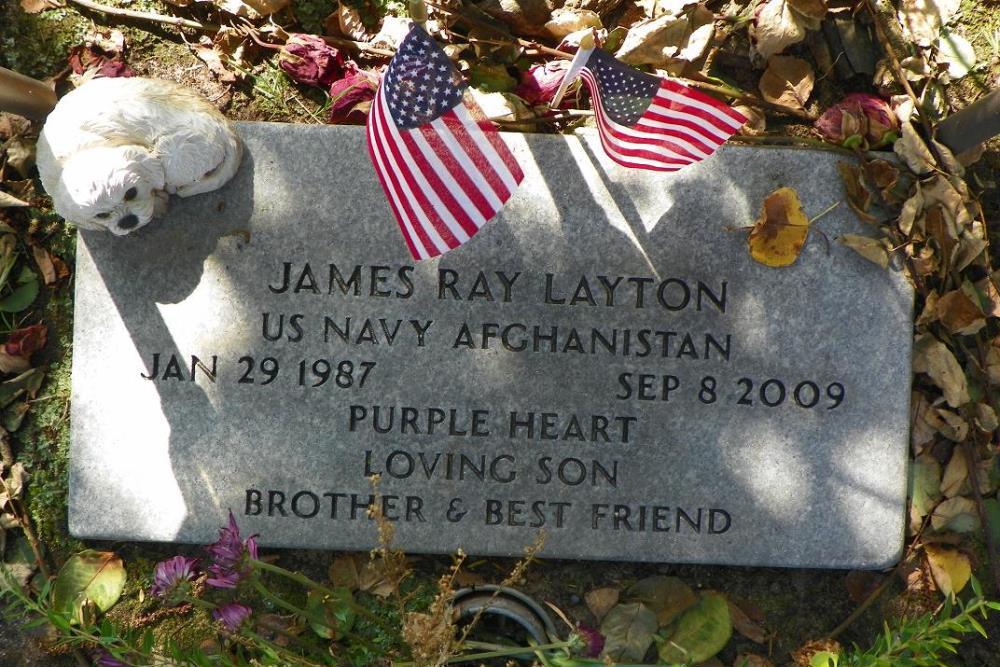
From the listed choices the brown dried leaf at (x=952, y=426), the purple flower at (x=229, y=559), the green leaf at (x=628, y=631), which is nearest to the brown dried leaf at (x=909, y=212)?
the brown dried leaf at (x=952, y=426)

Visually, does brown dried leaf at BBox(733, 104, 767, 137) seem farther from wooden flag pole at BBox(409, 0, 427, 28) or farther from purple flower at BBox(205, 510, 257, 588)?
purple flower at BBox(205, 510, 257, 588)

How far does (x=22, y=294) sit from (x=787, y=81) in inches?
111

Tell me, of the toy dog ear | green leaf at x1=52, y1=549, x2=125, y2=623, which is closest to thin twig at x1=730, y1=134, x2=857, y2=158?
the toy dog ear

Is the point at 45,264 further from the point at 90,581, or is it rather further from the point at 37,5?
the point at 90,581

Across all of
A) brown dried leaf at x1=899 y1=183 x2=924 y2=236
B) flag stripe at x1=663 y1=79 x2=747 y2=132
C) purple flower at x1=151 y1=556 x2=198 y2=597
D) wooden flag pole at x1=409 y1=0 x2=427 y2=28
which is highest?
wooden flag pole at x1=409 y1=0 x2=427 y2=28

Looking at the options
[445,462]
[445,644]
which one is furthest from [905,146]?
[445,644]

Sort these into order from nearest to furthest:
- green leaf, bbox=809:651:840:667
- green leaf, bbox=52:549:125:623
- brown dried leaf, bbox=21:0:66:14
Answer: green leaf, bbox=809:651:840:667
green leaf, bbox=52:549:125:623
brown dried leaf, bbox=21:0:66:14

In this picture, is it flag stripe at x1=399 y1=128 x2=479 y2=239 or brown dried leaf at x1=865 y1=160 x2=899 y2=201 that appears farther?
brown dried leaf at x1=865 y1=160 x2=899 y2=201

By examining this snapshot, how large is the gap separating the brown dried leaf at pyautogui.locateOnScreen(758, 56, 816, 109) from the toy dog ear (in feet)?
6.75

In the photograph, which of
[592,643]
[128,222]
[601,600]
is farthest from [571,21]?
[592,643]

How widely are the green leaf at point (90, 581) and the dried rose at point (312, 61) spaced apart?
180 centimetres

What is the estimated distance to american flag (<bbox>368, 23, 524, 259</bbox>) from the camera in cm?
209

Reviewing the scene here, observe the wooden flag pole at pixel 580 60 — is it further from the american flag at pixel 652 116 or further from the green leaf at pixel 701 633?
the green leaf at pixel 701 633

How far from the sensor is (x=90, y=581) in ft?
9.03
